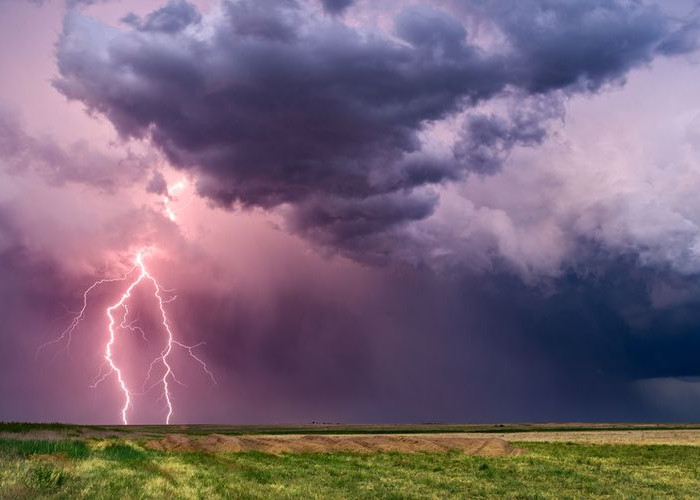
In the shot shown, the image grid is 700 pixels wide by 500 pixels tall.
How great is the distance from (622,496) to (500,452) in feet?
85.3

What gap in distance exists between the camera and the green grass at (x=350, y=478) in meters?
19.0

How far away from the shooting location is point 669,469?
34969 millimetres

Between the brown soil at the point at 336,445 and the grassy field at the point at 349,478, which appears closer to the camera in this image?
the grassy field at the point at 349,478

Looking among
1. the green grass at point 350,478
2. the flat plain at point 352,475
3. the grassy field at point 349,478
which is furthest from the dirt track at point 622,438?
the green grass at point 350,478

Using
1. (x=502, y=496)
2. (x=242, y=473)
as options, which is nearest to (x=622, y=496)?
(x=502, y=496)

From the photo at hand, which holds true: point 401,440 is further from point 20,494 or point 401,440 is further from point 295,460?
point 20,494

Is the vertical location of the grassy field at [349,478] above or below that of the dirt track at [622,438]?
above

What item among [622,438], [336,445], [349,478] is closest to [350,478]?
[349,478]

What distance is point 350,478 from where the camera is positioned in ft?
96.1

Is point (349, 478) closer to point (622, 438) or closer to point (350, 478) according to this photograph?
point (350, 478)

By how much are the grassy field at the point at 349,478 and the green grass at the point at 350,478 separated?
0.05 m

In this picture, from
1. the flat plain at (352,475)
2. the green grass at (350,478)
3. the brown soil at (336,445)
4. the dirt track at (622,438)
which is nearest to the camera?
the green grass at (350,478)

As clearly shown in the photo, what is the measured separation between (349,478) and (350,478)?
48mm

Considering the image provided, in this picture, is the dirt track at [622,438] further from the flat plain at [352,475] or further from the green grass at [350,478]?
the green grass at [350,478]
